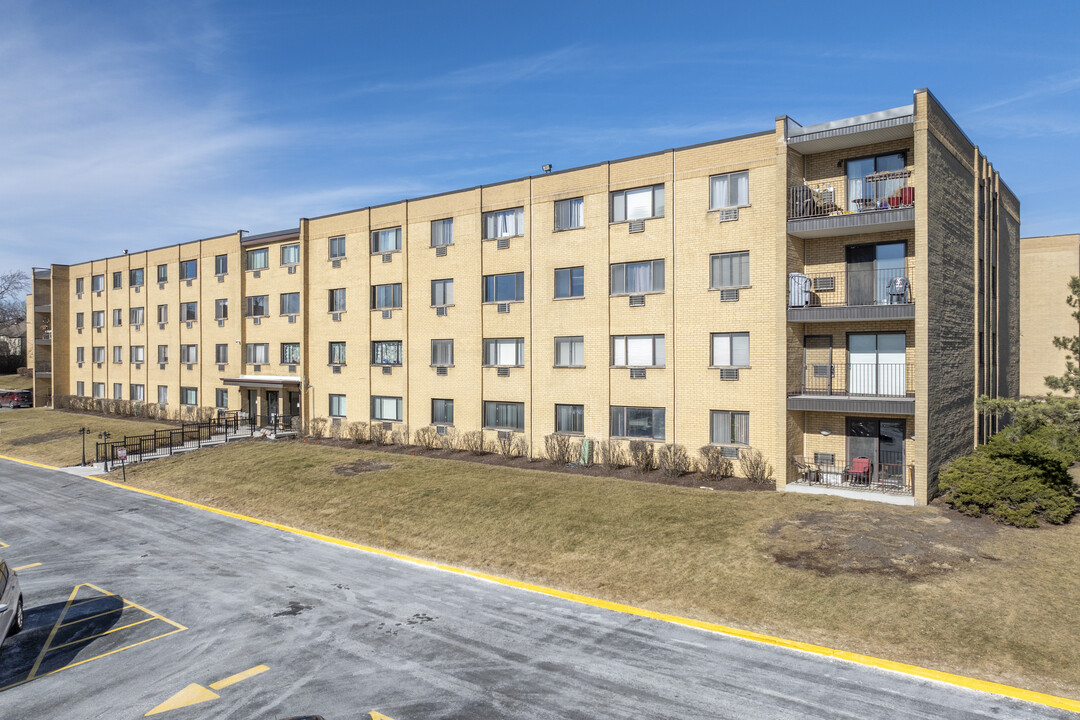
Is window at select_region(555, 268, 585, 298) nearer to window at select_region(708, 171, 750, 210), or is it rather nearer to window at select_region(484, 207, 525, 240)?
window at select_region(484, 207, 525, 240)

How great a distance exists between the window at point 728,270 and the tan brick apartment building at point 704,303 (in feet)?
0.19

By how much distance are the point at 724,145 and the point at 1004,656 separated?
713 inches

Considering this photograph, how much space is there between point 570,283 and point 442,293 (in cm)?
736

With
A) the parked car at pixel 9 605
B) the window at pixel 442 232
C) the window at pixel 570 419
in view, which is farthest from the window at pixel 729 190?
the parked car at pixel 9 605

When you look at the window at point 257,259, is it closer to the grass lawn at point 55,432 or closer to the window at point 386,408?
the grass lawn at point 55,432

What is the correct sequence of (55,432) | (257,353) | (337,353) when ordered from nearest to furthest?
(337,353) → (257,353) → (55,432)

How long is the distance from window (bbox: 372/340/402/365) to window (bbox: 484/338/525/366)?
577 cm

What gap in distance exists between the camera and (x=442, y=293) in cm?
3189

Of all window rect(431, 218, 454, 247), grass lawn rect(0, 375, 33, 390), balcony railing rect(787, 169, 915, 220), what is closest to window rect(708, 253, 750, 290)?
balcony railing rect(787, 169, 915, 220)

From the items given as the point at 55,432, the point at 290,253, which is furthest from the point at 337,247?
the point at 55,432

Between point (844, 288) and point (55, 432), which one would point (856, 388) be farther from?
point (55, 432)

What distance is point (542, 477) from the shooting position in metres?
24.9

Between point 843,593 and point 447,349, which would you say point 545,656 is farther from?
point 447,349

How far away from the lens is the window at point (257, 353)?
4059cm
